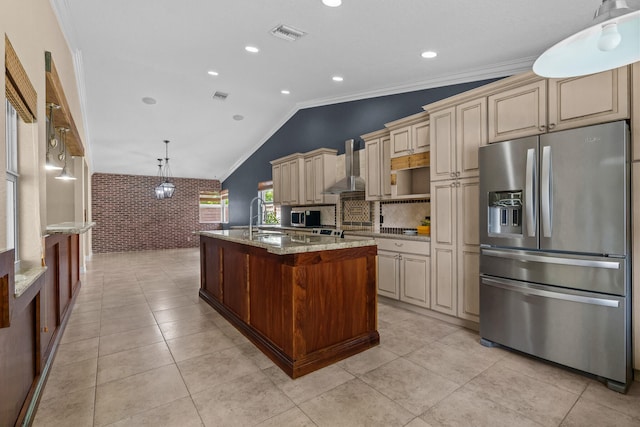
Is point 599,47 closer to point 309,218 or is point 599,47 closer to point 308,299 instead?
point 308,299

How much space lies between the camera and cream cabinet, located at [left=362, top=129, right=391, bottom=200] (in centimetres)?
421

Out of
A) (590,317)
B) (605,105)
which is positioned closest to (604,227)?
(590,317)

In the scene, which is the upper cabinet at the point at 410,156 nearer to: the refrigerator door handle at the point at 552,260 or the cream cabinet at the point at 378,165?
the cream cabinet at the point at 378,165

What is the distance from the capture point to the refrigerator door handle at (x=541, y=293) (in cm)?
206

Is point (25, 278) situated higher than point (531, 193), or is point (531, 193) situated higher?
point (531, 193)

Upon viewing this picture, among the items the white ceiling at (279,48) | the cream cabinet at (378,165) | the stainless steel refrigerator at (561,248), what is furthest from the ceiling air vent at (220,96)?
the stainless steel refrigerator at (561,248)

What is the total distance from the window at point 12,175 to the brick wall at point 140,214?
9081 millimetres

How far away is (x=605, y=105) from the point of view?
2.17 m

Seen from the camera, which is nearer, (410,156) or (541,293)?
(541,293)

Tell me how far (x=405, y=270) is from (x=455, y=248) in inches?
28.4

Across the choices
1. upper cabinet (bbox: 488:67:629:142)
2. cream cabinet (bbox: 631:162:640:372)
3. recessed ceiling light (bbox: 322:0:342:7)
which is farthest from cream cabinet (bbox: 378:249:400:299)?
recessed ceiling light (bbox: 322:0:342:7)

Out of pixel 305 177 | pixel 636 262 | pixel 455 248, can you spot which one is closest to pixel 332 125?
pixel 305 177

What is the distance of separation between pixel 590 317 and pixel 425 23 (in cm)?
281

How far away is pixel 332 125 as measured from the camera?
19.0ft
